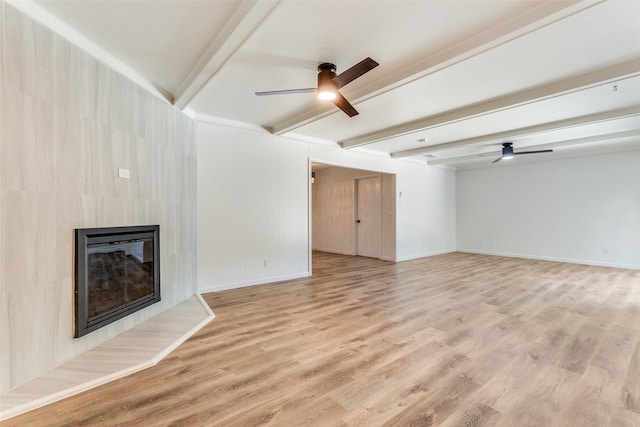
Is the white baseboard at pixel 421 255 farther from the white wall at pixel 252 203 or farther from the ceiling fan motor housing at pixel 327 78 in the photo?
the ceiling fan motor housing at pixel 327 78

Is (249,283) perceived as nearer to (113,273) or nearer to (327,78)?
(113,273)

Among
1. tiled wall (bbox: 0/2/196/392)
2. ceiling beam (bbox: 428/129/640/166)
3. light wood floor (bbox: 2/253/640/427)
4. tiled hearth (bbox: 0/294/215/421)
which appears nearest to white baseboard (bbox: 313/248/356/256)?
ceiling beam (bbox: 428/129/640/166)

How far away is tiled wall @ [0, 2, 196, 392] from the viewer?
1.84 m

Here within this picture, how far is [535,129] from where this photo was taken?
4.51m

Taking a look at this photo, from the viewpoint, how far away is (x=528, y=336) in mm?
2764

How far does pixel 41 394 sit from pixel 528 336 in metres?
3.89

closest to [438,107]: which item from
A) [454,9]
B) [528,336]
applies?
[454,9]

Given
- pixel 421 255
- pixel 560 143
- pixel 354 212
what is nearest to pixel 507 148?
pixel 560 143

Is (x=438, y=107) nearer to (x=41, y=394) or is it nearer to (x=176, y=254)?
(x=176, y=254)

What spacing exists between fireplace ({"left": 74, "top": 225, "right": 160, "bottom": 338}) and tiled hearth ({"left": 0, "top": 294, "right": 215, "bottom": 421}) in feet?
0.68

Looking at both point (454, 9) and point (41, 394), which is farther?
point (454, 9)

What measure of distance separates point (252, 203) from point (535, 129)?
15.2 ft

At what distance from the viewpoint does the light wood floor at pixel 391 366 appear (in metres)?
1.68

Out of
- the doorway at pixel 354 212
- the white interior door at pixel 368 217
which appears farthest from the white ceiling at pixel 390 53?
the white interior door at pixel 368 217
